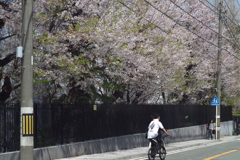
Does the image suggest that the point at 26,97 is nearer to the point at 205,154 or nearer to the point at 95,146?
the point at 95,146

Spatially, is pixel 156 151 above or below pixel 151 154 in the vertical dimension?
above

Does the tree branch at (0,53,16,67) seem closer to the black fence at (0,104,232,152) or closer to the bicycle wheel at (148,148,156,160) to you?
the black fence at (0,104,232,152)

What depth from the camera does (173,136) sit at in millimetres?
29547

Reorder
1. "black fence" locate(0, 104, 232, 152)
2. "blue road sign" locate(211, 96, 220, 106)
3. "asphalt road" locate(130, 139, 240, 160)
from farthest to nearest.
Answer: "blue road sign" locate(211, 96, 220, 106), "asphalt road" locate(130, 139, 240, 160), "black fence" locate(0, 104, 232, 152)

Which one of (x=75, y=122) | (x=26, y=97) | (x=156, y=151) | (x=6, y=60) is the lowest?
(x=156, y=151)

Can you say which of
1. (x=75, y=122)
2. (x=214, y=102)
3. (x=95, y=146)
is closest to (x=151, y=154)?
(x=95, y=146)

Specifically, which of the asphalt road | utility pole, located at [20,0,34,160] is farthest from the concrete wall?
utility pole, located at [20,0,34,160]

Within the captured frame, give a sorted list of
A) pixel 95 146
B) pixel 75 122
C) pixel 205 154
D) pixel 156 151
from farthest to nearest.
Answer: pixel 205 154
pixel 95 146
pixel 75 122
pixel 156 151

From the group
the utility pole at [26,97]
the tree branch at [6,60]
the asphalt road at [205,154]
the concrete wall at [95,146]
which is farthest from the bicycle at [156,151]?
the utility pole at [26,97]

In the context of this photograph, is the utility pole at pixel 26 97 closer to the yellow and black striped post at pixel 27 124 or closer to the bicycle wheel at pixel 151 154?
the yellow and black striped post at pixel 27 124

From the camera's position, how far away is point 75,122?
19797 millimetres

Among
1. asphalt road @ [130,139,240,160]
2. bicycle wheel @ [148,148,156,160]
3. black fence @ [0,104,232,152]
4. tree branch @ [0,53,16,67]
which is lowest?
asphalt road @ [130,139,240,160]

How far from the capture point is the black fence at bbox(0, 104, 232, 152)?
53.0 ft

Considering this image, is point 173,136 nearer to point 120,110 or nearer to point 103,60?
point 120,110
